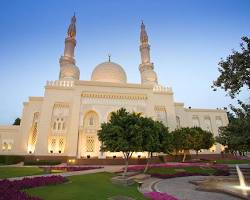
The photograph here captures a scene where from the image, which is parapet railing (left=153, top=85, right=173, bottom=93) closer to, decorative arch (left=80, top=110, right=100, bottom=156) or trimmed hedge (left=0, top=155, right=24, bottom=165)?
decorative arch (left=80, top=110, right=100, bottom=156)

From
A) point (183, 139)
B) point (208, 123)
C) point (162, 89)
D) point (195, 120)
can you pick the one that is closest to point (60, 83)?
point (162, 89)

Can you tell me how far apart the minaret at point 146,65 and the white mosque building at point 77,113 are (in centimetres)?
463

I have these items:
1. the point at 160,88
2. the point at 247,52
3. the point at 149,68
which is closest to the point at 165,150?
the point at 247,52

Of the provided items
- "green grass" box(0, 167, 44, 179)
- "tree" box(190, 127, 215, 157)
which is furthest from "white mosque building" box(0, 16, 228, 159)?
"green grass" box(0, 167, 44, 179)

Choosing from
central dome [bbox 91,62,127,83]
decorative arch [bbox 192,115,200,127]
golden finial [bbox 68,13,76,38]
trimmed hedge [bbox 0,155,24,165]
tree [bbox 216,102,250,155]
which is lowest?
trimmed hedge [bbox 0,155,24,165]

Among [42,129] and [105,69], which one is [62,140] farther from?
[105,69]

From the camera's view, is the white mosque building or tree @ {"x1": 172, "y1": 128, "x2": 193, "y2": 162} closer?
tree @ {"x1": 172, "y1": 128, "x2": 193, "y2": 162}

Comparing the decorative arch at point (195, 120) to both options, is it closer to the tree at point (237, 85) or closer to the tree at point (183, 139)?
the tree at point (183, 139)

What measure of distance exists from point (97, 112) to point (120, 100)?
5.08 m

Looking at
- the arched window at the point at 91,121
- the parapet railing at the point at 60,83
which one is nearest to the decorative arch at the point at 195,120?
the arched window at the point at 91,121

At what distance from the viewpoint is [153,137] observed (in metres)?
17.5

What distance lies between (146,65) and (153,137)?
3385cm

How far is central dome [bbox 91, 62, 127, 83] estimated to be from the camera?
42.9 meters

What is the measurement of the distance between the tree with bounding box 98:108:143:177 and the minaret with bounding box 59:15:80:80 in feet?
99.3
